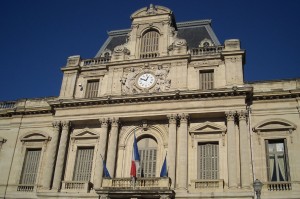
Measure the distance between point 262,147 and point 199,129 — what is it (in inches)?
159

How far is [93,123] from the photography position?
83.9ft

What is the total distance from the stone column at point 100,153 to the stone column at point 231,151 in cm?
809

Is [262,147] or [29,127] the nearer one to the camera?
[262,147]

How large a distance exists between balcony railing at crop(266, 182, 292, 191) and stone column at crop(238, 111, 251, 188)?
1.28 m

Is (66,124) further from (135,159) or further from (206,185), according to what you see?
(206,185)

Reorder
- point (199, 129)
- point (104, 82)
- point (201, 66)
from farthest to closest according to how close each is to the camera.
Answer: point (104, 82), point (201, 66), point (199, 129)

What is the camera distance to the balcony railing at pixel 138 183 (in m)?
20.9

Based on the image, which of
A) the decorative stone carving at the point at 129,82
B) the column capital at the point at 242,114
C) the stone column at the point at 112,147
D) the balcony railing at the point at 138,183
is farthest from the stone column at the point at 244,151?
the stone column at the point at 112,147

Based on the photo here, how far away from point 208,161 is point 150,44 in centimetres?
1034

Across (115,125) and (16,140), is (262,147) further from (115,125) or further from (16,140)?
(16,140)

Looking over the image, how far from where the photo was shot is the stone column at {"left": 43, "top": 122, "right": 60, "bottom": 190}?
2364cm

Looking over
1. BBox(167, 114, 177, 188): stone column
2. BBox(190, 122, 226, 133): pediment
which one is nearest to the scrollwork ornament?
BBox(167, 114, 177, 188): stone column

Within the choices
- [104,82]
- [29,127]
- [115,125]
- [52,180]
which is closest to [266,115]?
[115,125]

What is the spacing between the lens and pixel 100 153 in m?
23.5
